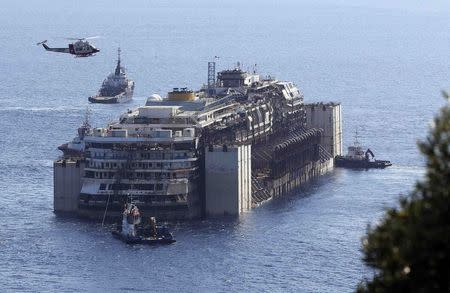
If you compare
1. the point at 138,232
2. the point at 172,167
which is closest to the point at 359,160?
the point at 172,167

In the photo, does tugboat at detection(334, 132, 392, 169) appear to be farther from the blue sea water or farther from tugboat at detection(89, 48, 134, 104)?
tugboat at detection(89, 48, 134, 104)

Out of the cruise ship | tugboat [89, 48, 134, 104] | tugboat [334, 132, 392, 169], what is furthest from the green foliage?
tugboat [89, 48, 134, 104]

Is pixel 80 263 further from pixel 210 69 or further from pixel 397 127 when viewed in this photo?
pixel 397 127

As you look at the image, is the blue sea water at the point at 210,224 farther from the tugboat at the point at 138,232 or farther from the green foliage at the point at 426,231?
the green foliage at the point at 426,231

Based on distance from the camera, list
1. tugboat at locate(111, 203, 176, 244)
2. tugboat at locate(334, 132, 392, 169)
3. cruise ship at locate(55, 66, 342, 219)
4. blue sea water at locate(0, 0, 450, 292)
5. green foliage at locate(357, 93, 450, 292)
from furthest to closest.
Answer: tugboat at locate(334, 132, 392, 169) < cruise ship at locate(55, 66, 342, 219) < tugboat at locate(111, 203, 176, 244) < blue sea water at locate(0, 0, 450, 292) < green foliage at locate(357, 93, 450, 292)

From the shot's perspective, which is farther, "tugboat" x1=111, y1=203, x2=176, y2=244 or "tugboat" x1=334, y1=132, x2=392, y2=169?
"tugboat" x1=334, y1=132, x2=392, y2=169

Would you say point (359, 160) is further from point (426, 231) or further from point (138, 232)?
point (426, 231)

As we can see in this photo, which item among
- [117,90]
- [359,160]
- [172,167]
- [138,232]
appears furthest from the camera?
[117,90]
